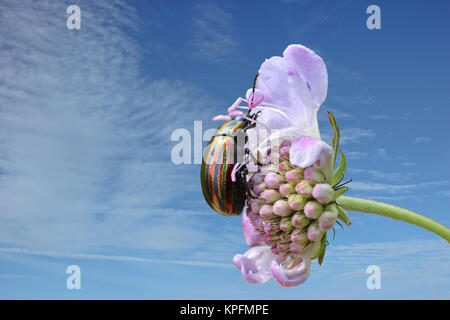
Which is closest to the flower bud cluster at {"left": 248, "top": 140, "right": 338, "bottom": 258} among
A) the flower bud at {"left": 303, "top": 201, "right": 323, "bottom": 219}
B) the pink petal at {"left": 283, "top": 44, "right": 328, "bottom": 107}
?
the flower bud at {"left": 303, "top": 201, "right": 323, "bottom": 219}

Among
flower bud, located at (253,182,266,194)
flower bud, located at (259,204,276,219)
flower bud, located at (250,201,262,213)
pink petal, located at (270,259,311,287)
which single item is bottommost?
pink petal, located at (270,259,311,287)

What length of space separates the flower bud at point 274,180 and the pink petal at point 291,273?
1.83 ft

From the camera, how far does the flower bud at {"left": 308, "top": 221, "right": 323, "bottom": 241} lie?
11.0ft

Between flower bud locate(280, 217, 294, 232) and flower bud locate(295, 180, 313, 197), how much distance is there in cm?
24

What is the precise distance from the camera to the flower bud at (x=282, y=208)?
11.1 ft

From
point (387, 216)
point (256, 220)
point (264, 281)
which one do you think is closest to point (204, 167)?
point (256, 220)

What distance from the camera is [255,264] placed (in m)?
3.73

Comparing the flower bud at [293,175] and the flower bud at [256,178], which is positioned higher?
the flower bud at [256,178]

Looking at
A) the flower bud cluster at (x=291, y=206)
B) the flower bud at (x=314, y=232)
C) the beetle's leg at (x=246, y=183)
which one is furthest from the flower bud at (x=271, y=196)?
the flower bud at (x=314, y=232)

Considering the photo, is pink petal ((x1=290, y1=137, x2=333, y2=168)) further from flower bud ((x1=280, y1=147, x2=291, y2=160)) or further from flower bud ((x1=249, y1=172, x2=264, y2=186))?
flower bud ((x1=249, y1=172, x2=264, y2=186))

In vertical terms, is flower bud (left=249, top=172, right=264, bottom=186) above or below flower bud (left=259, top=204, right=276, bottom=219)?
above

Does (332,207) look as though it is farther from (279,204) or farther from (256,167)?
(256,167)

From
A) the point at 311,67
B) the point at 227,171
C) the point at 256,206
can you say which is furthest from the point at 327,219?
the point at 311,67

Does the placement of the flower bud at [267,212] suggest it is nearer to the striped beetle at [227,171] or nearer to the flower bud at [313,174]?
the striped beetle at [227,171]
